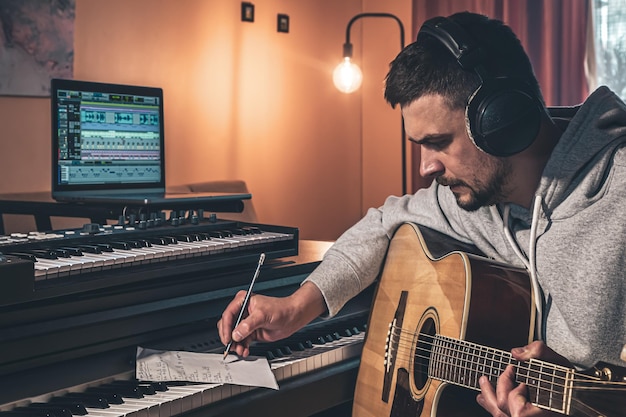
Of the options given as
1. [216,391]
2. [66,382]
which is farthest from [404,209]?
[66,382]

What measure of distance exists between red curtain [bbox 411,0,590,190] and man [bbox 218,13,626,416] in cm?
269

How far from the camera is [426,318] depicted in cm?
158

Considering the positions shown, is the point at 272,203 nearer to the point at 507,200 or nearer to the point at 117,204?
the point at 117,204

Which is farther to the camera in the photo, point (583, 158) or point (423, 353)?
point (423, 353)

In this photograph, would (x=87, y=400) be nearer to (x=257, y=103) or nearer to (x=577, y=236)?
(x=577, y=236)

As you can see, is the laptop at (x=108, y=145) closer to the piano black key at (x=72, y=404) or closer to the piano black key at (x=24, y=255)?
the piano black key at (x=24, y=255)

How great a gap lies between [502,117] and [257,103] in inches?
123

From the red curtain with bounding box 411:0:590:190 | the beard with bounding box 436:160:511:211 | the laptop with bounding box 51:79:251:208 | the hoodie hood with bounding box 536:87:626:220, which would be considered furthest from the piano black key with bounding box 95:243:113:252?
the red curtain with bounding box 411:0:590:190

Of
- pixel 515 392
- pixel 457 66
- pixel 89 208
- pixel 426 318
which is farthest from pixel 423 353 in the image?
pixel 89 208

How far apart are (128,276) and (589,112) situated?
3.10ft

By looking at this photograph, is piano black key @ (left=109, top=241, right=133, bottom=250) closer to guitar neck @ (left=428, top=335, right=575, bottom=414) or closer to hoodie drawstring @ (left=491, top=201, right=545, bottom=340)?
guitar neck @ (left=428, top=335, right=575, bottom=414)

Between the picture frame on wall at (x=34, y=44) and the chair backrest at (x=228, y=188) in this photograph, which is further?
the chair backrest at (x=228, y=188)

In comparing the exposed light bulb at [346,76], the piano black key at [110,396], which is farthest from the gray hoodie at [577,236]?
the exposed light bulb at [346,76]

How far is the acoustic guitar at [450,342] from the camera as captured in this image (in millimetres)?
1236
